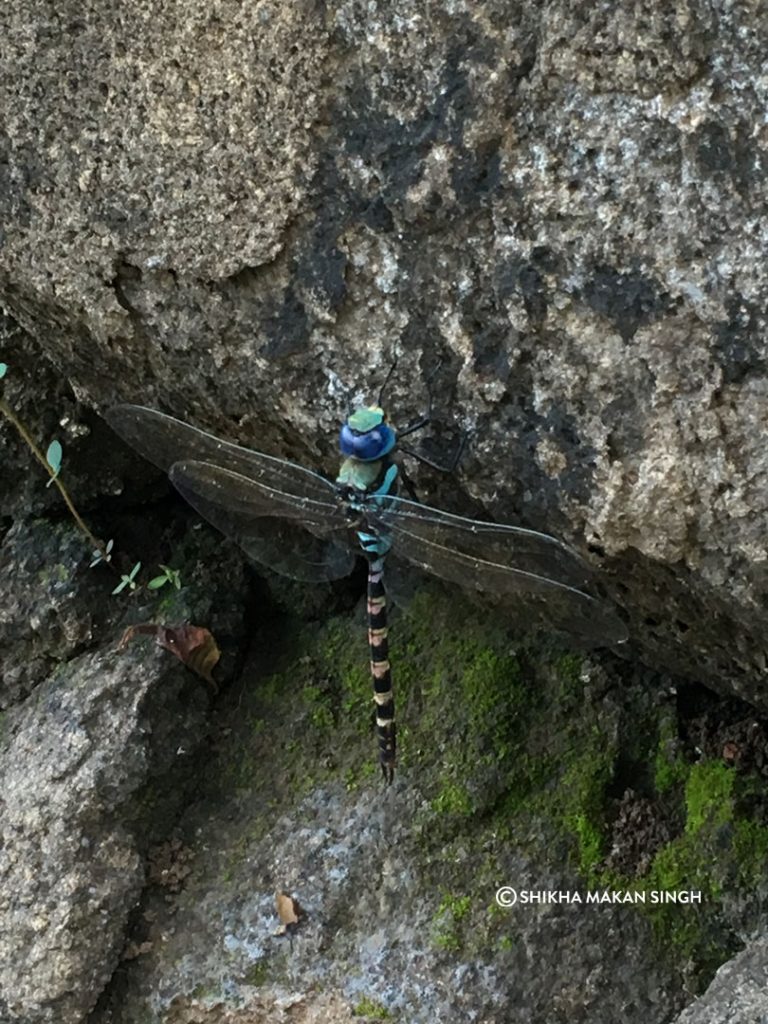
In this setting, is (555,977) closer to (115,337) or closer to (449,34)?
(115,337)

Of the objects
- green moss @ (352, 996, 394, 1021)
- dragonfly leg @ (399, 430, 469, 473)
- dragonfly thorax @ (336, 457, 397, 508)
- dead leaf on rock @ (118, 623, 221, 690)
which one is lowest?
green moss @ (352, 996, 394, 1021)

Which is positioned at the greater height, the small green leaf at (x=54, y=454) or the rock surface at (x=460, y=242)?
the rock surface at (x=460, y=242)

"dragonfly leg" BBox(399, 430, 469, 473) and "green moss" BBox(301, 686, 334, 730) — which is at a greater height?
"dragonfly leg" BBox(399, 430, 469, 473)

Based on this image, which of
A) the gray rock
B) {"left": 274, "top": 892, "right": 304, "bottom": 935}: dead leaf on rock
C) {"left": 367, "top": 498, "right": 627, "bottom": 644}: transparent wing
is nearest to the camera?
the gray rock

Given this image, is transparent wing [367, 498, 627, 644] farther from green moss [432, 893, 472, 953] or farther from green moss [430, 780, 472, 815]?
green moss [432, 893, 472, 953]

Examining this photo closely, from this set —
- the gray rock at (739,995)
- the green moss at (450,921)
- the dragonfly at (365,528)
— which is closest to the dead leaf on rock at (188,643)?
the dragonfly at (365,528)

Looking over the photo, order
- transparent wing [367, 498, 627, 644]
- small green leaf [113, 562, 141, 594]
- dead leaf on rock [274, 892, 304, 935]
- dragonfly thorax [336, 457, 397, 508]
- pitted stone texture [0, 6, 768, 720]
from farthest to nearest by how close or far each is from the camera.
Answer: small green leaf [113, 562, 141, 594], dead leaf on rock [274, 892, 304, 935], dragonfly thorax [336, 457, 397, 508], transparent wing [367, 498, 627, 644], pitted stone texture [0, 6, 768, 720]

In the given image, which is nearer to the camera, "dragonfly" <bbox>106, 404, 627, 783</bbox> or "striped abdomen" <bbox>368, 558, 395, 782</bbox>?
"dragonfly" <bbox>106, 404, 627, 783</bbox>

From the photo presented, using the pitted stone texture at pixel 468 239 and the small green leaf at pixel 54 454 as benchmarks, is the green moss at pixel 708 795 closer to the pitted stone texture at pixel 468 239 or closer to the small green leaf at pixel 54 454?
the pitted stone texture at pixel 468 239

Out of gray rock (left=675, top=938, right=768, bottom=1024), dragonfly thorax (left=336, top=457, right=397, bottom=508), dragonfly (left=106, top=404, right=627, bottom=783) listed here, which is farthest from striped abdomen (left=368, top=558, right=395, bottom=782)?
gray rock (left=675, top=938, right=768, bottom=1024)
